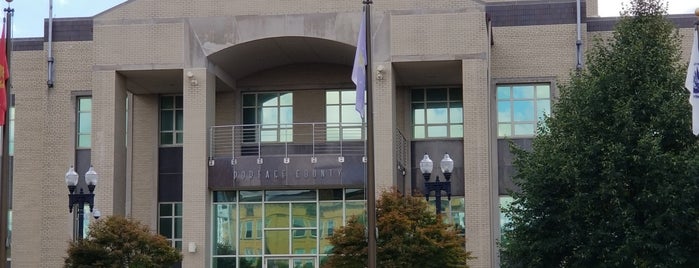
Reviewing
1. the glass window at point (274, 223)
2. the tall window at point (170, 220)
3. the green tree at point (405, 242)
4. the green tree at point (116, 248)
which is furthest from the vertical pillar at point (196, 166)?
the green tree at point (405, 242)

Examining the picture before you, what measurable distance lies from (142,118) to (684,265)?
20.0m

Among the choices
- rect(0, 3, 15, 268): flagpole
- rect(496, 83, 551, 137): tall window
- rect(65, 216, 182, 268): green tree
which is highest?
rect(496, 83, 551, 137): tall window

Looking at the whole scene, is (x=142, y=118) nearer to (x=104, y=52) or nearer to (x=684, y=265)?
(x=104, y=52)

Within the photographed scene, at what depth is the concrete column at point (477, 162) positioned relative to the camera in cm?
3631

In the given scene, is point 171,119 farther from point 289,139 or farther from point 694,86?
point 694,86

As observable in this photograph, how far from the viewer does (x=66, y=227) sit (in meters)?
40.4

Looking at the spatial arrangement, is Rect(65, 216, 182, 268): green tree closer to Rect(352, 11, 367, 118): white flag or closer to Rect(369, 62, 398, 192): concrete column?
Rect(369, 62, 398, 192): concrete column

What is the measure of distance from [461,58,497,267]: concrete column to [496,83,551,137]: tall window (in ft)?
7.90

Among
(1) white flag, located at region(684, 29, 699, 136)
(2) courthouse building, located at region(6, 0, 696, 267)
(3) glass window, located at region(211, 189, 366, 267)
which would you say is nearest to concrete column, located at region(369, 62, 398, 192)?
(2) courthouse building, located at region(6, 0, 696, 267)

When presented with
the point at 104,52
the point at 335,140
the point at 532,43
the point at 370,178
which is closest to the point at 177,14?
the point at 104,52

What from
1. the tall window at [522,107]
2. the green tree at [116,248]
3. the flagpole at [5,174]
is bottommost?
the green tree at [116,248]

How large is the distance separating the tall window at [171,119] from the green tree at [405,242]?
12394 millimetres

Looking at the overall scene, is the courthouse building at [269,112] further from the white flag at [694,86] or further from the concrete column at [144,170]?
the white flag at [694,86]

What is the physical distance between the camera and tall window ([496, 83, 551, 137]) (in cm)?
3912
